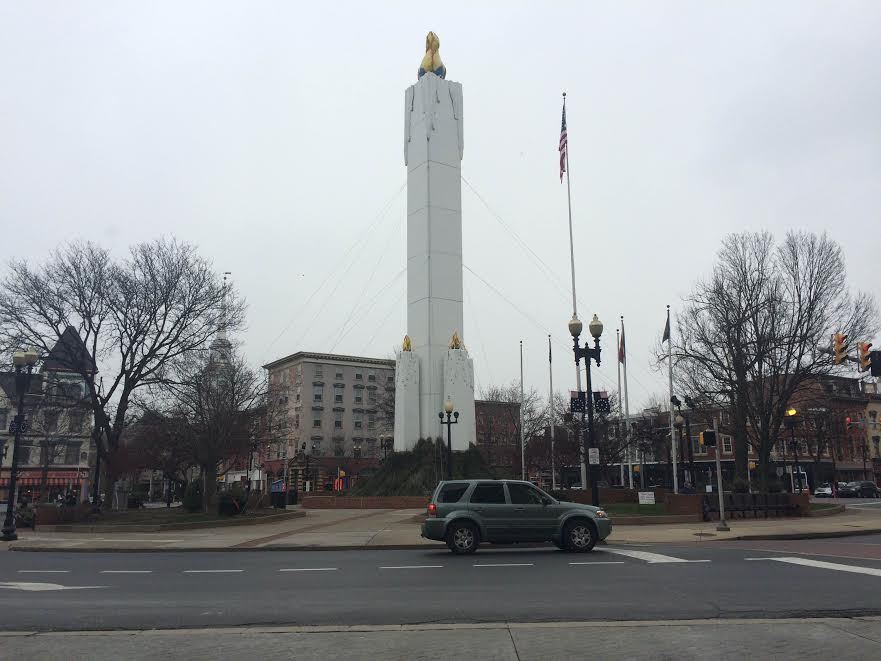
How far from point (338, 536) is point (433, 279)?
32809mm

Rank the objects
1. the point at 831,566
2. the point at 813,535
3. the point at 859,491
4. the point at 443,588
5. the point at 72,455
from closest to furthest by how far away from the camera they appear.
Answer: the point at 443,588, the point at 831,566, the point at 813,535, the point at 859,491, the point at 72,455

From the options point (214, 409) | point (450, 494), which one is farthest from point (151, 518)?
point (450, 494)

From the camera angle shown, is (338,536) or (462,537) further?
(338,536)

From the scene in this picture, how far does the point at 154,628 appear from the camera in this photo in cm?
795

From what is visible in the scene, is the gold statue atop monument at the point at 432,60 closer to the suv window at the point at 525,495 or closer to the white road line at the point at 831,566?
the suv window at the point at 525,495

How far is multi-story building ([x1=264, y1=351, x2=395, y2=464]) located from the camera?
326ft

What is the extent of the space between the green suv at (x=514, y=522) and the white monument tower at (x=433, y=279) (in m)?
34.9

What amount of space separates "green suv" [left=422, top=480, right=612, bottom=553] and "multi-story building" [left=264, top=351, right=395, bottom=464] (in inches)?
3206

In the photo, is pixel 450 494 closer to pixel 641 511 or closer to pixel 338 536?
pixel 338 536

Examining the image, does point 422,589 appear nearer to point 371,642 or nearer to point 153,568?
point 371,642

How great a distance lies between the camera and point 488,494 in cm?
1580

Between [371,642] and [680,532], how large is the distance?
16.4 metres

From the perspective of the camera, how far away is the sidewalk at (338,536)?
1923cm

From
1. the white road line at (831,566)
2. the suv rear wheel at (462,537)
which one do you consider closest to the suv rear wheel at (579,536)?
the suv rear wheel at (462,537)
